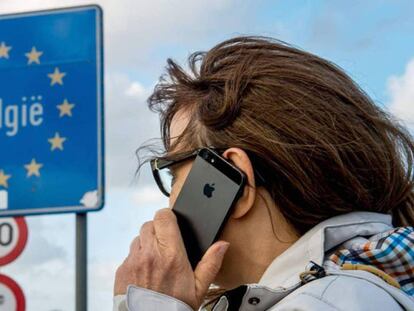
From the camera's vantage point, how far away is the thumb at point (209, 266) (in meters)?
2.05

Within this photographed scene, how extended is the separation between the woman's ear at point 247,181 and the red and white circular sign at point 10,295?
11.6 ft

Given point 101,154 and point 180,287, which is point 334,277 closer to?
point 180,287

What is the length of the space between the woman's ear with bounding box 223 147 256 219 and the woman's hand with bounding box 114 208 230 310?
0.08 metres

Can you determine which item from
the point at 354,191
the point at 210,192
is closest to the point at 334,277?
the point at 354,191

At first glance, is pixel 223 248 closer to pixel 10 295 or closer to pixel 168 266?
pixel 168 266

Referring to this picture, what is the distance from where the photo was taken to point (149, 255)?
2127mm

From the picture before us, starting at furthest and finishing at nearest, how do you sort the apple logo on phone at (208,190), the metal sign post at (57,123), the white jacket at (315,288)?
the metal sign post at (57,123) → the apple logo on phone at (208,190) → the white jacket at (315,288)

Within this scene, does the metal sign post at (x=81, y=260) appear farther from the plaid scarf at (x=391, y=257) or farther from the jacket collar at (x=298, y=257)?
the plaid scarf at (x=391, y=257)

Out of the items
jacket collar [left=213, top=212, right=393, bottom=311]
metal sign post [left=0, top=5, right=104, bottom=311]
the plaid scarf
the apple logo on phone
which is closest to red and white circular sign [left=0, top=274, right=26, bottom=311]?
metal sign post [left=0, top=5, right=104, bottom=311]

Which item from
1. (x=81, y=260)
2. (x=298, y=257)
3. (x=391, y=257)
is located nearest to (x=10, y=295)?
(x=81, y=260)

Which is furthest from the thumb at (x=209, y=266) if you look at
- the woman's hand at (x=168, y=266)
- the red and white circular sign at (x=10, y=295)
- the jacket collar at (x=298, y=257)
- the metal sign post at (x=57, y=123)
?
the red and white circular sign at (x=10, y=295)

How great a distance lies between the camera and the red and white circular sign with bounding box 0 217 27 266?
5.48 meters

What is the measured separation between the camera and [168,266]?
82.0 inches

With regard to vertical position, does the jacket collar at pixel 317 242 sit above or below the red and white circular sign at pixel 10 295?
above
